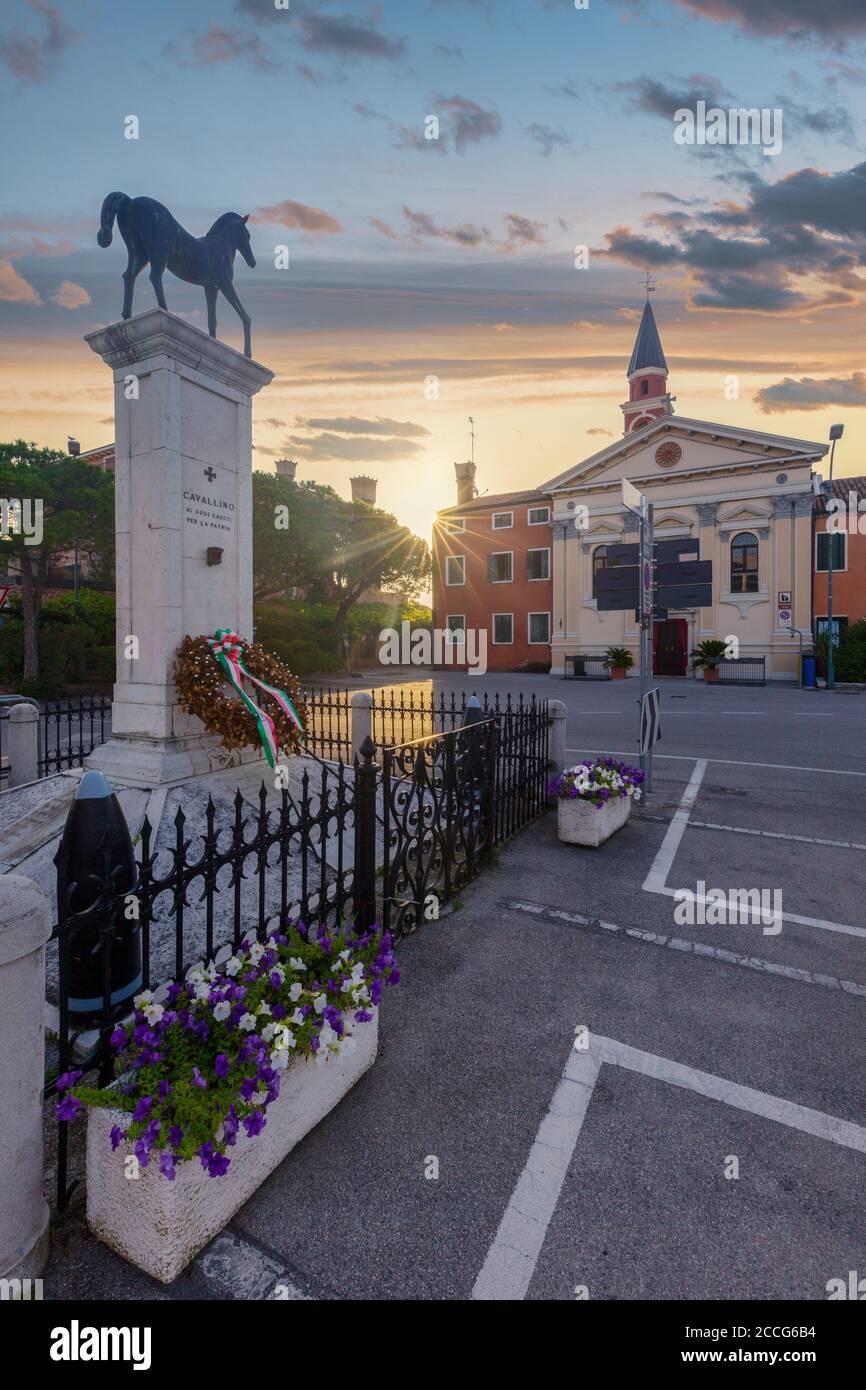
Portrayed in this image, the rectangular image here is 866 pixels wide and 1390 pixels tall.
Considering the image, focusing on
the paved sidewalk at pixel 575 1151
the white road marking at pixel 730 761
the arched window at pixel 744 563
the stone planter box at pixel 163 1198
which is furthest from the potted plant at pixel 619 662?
the stone planter box at pixel 163 1198

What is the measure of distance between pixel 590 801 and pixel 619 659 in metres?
28.7

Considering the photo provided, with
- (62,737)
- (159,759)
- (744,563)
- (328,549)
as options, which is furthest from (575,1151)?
(744,563)

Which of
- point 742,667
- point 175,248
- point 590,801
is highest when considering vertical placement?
point 175,248

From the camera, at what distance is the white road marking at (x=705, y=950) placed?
4.34 metres

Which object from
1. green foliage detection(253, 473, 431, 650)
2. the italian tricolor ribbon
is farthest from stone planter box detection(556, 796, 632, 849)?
green foliage detection(253, 473, 431, 650)

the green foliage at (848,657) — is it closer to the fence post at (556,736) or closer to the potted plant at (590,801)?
the fence post at (556,736)

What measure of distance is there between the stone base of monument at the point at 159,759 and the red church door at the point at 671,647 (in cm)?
3323

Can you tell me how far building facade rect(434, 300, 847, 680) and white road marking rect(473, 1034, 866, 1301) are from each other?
26.5 metres

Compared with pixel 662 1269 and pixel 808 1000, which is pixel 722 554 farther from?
pixel 662 1269

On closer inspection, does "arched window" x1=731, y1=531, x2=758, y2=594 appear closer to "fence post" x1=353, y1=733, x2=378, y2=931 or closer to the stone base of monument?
the stone base of monument

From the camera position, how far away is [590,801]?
7047 mm

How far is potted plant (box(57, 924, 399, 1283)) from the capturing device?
2.32 m

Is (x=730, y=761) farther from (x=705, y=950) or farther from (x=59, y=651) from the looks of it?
(x=59, y=651)

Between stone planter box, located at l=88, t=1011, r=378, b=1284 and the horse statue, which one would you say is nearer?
stone planter box, located at l=88, t=1011, r=378, b=1284
